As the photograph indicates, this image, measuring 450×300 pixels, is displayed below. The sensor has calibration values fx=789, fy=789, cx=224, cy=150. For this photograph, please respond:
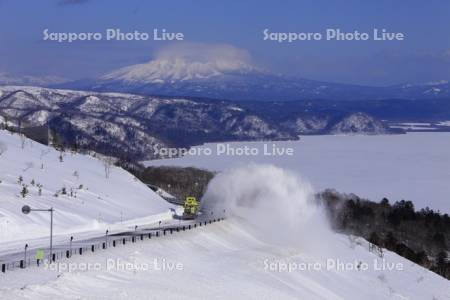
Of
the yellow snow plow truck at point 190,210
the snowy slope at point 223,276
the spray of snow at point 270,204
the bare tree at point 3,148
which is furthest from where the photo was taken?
the bare tree at point 3,148

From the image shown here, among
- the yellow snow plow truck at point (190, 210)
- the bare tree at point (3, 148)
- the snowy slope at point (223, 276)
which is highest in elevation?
the bare tree at point (3, 148)

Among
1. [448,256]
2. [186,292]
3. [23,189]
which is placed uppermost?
[23,189]

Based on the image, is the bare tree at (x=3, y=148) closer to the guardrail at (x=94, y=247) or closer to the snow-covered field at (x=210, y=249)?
the snow-covered field at (x=210, y=249)

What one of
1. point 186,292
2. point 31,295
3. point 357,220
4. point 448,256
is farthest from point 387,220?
point 31,295

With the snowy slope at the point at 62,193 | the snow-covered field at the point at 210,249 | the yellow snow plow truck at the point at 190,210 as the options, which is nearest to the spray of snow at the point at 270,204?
the snow-covered field at the point at 210,249

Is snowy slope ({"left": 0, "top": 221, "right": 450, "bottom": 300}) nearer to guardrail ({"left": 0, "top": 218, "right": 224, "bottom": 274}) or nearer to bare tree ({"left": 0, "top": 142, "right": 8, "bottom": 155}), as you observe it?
guardrail ({"left": 0, "top": 218, "right": 224, "bottom": 274})

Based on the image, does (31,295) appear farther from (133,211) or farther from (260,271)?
(133,211)

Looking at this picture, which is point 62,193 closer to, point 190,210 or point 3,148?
point 190,210

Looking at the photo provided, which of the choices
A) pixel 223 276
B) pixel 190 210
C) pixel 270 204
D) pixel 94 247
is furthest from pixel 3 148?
pixel 223 276
